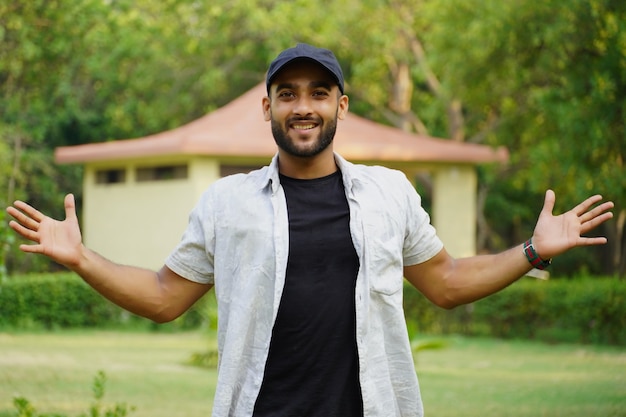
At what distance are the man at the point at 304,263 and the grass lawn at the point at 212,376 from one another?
6.08 m

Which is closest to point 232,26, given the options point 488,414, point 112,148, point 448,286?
point 112,148

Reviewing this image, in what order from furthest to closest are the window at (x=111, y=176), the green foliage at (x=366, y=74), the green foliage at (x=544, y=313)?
the window at (x=111, y=176) < the green foliage at (x=544, y=313) < the green foliage at (x=366, y=74)

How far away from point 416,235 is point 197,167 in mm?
20277

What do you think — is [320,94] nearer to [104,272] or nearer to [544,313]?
[104,272]

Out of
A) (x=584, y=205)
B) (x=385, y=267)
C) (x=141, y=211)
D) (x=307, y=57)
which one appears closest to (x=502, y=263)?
(x=584, y=205)

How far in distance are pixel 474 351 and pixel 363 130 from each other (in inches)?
341

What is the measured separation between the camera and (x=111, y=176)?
1069 inches

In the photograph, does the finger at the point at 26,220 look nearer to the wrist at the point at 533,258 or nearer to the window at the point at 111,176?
the wrist at the point at 533,258

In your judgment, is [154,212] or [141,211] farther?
[141,211]

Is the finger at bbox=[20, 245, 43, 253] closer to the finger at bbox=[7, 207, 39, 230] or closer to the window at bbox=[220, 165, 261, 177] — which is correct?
the finger at bbox=[7, 207, 39, 230]

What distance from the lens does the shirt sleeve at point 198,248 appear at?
→ 387cm

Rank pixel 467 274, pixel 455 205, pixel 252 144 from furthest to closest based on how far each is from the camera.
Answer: pixel 455 205, pixel 252 144, pixel 467 274

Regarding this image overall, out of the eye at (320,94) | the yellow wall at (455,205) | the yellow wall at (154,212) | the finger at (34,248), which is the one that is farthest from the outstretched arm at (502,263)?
the yellow wall at (455,205)

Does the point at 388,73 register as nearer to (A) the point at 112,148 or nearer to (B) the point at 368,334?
(A) the point at 112,148
